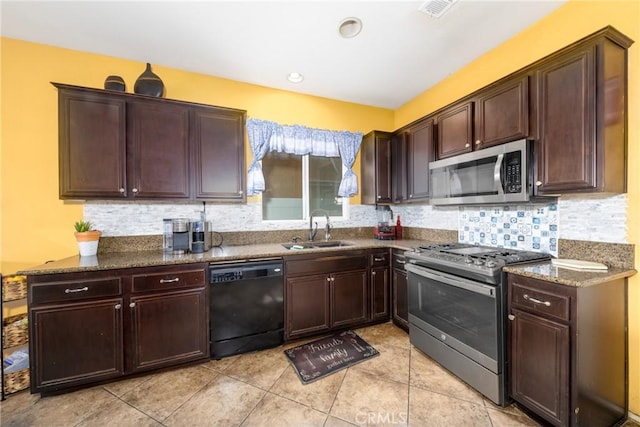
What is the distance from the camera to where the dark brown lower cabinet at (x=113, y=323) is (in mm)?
1797

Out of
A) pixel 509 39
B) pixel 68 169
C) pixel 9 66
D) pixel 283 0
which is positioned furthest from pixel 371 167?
pixel 9 66

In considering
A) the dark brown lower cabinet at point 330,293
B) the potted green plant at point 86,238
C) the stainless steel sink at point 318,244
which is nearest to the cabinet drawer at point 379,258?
the dark brown lower cabinet at point 330,293

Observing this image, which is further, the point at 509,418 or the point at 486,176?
the point at 486,176

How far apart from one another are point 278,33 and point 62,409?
3.18m

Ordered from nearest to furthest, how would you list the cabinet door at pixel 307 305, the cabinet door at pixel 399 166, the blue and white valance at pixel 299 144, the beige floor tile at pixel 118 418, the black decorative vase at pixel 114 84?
1. the beige floor tile at pixel 118 418
2. the black decorative vase at pixel 114 84
3. the cabinet door at pixel 307 305
4. the blue and white valance at pixel 299 144
5. the cabinet door at pixel 399 166

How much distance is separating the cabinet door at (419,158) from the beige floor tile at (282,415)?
7.37 ft

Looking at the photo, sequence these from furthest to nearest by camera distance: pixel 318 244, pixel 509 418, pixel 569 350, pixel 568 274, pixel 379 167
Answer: pixel 379 167 → pixel 318 244 → pixel 509 418 → pixel 568 274 → pixel 569 350

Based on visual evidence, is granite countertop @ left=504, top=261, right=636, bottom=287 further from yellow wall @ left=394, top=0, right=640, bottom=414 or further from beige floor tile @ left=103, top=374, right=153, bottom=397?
beige floor tile @ left=103, top=374, right=153, bottom=397

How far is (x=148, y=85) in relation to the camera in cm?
235

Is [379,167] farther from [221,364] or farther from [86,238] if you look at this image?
[86,238]

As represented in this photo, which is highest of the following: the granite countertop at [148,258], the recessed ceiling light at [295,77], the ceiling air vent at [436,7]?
the recessed ceiling light at [295,77]

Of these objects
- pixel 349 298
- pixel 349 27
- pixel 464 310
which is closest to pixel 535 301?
pixel 464 310

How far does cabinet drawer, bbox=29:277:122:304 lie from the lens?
1.78 meters

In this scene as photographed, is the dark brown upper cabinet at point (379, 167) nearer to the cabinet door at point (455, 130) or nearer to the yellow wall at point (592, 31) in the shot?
the cabinet door at point (455, 130)
